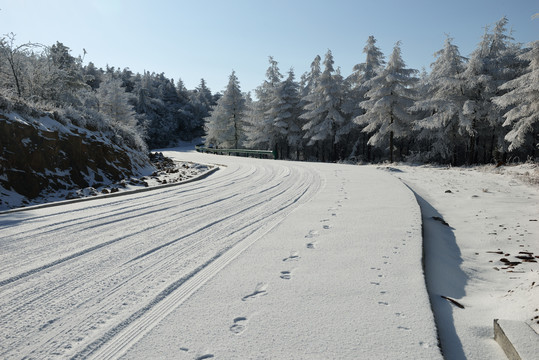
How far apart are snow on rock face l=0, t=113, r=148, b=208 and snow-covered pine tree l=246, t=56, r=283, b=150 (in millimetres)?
25623

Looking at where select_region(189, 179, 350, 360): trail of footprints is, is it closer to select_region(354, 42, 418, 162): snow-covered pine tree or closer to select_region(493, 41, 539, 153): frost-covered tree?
select_region(493, 41, 539, 153): frost-covered tree

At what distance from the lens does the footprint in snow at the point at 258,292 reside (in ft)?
9.52

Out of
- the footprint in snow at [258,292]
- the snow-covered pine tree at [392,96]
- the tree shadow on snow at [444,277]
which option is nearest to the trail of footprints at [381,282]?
the tree shadow on snow at [444,277]

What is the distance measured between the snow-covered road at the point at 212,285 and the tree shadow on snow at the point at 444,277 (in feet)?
0.77

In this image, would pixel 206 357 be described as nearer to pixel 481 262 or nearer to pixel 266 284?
pixel 266 284

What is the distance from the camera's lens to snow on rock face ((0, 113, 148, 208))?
815 cm

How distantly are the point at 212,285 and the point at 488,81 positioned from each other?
1042 inches

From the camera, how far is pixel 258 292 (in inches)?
118

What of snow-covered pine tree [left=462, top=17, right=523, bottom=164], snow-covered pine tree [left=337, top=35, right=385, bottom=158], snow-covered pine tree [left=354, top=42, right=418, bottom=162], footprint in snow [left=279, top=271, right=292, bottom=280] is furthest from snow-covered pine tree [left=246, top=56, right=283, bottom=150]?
footprint in snow [left=279, top=271, right=292, bottom=280]

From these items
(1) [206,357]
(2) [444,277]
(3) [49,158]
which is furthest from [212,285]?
(3) [49,158]

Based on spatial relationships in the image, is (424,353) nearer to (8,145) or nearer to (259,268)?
(259,268)

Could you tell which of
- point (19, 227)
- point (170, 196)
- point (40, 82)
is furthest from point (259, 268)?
point (40, 82)

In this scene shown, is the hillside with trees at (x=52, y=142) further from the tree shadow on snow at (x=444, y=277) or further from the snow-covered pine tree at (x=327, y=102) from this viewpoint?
the snow-covered pine tree at (x=327, y=102)

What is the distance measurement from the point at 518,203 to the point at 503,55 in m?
23.1
